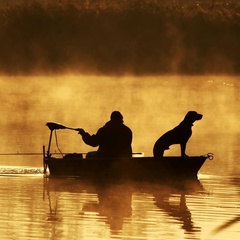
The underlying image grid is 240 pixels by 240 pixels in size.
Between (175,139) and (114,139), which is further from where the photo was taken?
(175,139)

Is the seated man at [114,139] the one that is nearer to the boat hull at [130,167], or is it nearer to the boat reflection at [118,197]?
the boat hull at [130,167]

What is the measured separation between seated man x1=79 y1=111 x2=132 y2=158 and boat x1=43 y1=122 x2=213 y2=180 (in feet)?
1.07

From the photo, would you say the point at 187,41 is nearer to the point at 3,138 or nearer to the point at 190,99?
the point at 190,99

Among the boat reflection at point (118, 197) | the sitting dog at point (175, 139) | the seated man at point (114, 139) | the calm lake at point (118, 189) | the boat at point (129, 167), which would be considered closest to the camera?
the calm lake at point (118, 189)

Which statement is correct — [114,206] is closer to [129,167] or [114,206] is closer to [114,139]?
[129,167]

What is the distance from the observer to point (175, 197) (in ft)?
72.6

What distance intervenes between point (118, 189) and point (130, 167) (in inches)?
53.4

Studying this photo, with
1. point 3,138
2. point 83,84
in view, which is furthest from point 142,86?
point 3,138

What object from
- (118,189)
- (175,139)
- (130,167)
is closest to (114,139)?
(130,167)

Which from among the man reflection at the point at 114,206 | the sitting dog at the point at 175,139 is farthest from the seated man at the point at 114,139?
the man reflection at the point at 114,206

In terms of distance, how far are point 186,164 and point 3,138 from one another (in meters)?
15.2

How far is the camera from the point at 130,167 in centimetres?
2491

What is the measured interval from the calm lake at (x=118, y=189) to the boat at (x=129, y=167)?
256mm

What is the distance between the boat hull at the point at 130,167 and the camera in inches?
980
